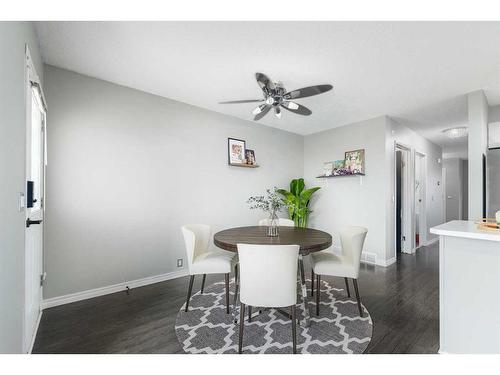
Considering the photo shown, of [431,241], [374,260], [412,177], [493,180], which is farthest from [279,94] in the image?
[431,241]

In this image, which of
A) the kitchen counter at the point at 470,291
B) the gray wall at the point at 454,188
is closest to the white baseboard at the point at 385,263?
the kitchen counter at the point at 470,291

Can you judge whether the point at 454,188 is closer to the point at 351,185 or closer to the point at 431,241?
the point at 431,241

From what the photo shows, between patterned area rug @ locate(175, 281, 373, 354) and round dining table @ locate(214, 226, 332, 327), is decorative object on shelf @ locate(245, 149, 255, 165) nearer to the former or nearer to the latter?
round dining table @ locate(214, 226, 332, 327)

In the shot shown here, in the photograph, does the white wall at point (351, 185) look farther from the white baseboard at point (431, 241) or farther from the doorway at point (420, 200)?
the white baseboard at point (431, 241)

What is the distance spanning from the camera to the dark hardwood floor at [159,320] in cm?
172

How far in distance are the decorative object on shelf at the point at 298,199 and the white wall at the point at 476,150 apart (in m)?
2.25

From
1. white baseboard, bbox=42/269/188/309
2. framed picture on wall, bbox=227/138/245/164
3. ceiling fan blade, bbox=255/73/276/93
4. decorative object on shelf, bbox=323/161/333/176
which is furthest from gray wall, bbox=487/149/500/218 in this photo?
white baseboard, bbox=42/269/188/309

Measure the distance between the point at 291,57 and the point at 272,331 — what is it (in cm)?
245

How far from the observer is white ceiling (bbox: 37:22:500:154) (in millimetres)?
1821

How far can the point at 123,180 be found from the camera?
9.14 ft

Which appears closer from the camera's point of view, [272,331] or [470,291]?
[470,291]

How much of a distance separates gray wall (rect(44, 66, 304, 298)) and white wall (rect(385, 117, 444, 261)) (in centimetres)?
258
